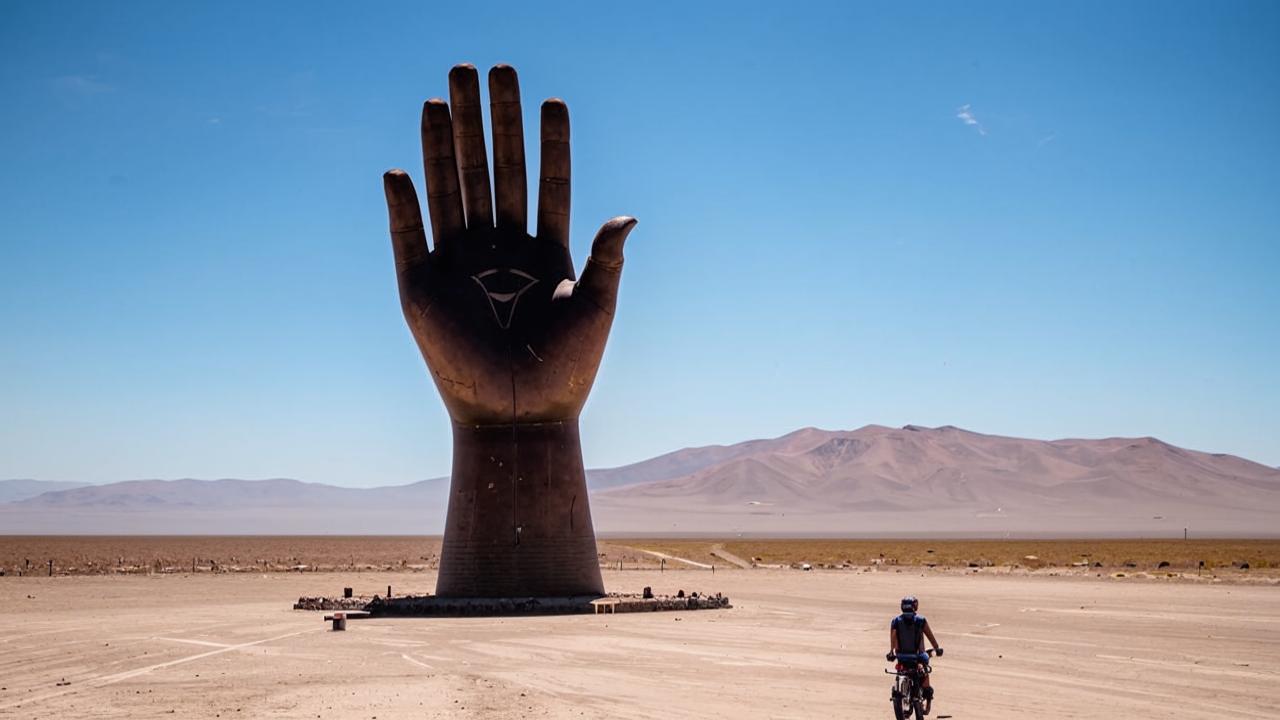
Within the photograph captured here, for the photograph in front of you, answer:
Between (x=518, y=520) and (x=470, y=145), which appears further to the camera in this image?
(x=470, y=145)

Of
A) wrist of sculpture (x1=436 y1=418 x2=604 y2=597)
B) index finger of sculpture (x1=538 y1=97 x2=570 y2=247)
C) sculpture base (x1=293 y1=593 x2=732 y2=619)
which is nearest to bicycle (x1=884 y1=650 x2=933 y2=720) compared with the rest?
sculpture base (x1=293 y1=593 x2=732 y2=619)

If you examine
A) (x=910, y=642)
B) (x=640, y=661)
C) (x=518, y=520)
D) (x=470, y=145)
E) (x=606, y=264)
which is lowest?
(x=640, y=661)

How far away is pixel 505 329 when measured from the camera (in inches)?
1001

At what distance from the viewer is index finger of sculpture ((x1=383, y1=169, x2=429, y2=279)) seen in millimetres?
25953

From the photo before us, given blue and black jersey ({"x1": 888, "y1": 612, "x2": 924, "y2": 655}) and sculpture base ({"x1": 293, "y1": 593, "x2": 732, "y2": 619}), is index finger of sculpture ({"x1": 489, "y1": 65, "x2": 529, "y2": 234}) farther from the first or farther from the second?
blue and black jersey ({"x1": 888, "y1": 612, "x2": 924, "y2": 655})

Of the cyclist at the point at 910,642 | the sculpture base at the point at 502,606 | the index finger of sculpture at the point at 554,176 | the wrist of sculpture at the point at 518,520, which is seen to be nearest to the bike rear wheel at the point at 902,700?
the cyclist at the point at 910,642

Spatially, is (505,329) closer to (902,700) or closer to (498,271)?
(498,271)

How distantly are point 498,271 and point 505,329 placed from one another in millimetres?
1338

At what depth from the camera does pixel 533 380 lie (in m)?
25.4

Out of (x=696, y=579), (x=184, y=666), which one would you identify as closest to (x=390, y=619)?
(x=184, y=666)

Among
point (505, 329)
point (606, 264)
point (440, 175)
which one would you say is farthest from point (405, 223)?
point (606, 264)

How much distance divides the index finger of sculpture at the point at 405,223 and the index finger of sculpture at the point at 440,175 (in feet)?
1.29

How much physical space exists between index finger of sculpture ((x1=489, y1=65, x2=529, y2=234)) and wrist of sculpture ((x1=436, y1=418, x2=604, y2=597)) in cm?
449

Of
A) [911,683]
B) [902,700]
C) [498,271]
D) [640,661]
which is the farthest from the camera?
[498,271]
